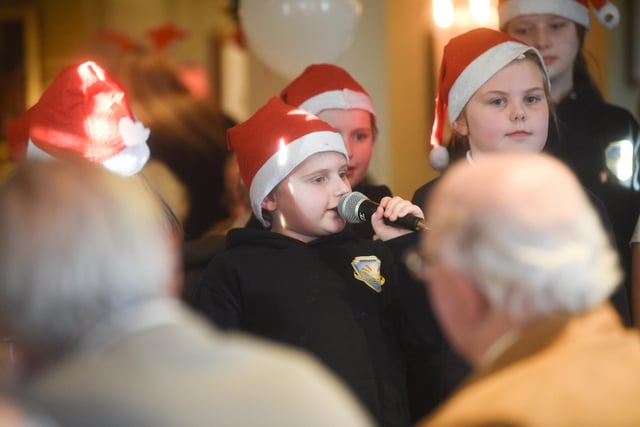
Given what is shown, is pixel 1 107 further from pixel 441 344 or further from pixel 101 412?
pixel 101 412

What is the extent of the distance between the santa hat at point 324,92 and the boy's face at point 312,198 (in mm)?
582

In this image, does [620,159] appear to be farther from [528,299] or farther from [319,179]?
[528,299]

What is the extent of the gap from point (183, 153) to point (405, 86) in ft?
Answer: 4.22

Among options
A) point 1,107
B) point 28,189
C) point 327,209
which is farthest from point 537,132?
point 1,107

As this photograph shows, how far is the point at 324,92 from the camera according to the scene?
338cm

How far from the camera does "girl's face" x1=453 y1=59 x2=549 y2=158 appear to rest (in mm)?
2758

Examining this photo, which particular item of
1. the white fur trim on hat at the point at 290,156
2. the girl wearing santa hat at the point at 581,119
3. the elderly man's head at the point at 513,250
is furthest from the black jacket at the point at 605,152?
the elderly man's head at the point at 513,250

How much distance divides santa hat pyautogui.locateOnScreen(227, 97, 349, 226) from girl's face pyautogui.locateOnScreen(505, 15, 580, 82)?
938 mm

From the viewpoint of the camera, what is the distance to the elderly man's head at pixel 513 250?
64.9 inches

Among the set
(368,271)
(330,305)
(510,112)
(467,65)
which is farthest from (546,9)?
(330,305)

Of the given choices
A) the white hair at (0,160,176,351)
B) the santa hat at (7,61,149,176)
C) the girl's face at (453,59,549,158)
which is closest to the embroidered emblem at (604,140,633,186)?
the girl's face at (453,59,549,158)

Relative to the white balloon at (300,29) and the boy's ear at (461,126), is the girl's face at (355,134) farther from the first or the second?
the white balloon at (300,29)

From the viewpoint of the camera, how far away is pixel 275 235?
2.70m

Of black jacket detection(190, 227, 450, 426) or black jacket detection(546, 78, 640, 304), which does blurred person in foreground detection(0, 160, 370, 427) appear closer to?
black jacket detection(190, 227, 450, 426)
